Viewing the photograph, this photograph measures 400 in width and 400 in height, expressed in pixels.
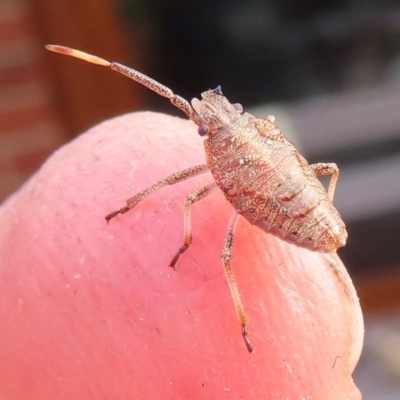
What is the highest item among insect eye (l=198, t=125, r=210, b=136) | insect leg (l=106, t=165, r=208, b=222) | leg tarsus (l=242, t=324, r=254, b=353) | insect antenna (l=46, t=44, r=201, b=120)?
insect antenna (l=46, t=44, r=201, b=120)

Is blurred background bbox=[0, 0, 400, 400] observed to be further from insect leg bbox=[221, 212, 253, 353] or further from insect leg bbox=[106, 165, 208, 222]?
insect leg bbox=[221, 212, 253, 353]

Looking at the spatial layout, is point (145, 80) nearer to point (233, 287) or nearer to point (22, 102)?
point (233, 287)

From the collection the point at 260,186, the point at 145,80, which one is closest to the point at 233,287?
the point at 260,186

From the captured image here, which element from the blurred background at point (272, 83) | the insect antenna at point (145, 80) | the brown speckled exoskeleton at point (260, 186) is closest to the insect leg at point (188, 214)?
the brown speckled exoskeleton at point (260, 186)

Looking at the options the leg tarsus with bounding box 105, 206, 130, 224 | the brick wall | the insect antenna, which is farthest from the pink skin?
the brick wall

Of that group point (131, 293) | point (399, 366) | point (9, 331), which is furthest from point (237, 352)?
point (399, 366)

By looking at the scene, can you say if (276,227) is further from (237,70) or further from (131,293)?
(237,70)
